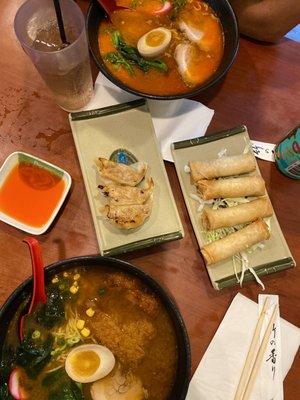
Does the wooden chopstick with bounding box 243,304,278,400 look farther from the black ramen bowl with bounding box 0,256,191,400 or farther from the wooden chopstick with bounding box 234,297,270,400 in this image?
the black ramen bowl with bounding box 0,256,191,400

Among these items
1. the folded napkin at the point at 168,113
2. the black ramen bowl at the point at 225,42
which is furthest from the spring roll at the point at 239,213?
the black ramen bowl at the point at 225,42

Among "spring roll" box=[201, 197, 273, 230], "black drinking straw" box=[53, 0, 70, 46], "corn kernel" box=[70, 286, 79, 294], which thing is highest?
"black drinking straw" box=[53, 0, 70, 46]

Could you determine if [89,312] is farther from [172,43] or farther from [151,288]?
[172,43]

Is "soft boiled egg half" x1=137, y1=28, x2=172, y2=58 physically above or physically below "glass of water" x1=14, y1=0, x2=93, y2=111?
below

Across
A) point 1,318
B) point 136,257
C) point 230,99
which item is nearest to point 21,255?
point 1,318

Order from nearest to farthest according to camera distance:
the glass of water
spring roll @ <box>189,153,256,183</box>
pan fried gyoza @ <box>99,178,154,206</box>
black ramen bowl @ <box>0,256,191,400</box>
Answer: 1. black ramen bowl @ <box>0,256,191,400</box>
2. the glass of water
3. pan fried gyoza @ <box>99,178,154,206</box>
4. spring roll @ <box>189,153,256,183</box>

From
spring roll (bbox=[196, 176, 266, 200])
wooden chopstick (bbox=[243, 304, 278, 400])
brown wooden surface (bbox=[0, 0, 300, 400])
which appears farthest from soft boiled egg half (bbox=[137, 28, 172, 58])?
wooden chopstick (bbox=[243, 304, 278, 400])

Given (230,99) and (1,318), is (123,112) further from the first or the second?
(1,318)
